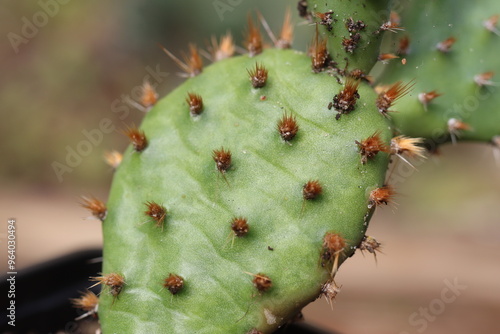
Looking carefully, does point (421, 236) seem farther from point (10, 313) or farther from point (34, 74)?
point (34, 74)

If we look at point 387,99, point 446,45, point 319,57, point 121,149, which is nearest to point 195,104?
point 319,57

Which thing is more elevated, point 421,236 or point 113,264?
point 421,236

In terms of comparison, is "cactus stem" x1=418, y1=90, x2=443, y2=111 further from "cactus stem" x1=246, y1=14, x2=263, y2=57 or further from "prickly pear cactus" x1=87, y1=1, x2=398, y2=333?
"cactus stem" x1=246, y1=14, x2=263, y2=57

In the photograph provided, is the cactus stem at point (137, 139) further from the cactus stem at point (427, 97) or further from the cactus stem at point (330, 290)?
the cactus stem at point (427, 97)

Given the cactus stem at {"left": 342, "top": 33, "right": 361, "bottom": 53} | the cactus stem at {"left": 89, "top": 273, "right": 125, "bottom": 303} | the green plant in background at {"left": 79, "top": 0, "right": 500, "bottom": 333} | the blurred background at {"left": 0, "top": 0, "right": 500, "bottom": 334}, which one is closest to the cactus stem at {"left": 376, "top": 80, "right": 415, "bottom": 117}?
the green plant in background at {"left": 79, "top": 0, "right": 500, "bottom": 333}

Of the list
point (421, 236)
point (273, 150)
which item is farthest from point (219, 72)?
point (421, 236)

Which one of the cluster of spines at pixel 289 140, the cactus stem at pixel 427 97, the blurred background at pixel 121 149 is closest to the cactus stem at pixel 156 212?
the cluster of spines at pixel 289 140

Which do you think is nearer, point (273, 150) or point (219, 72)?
point (273, 150)
